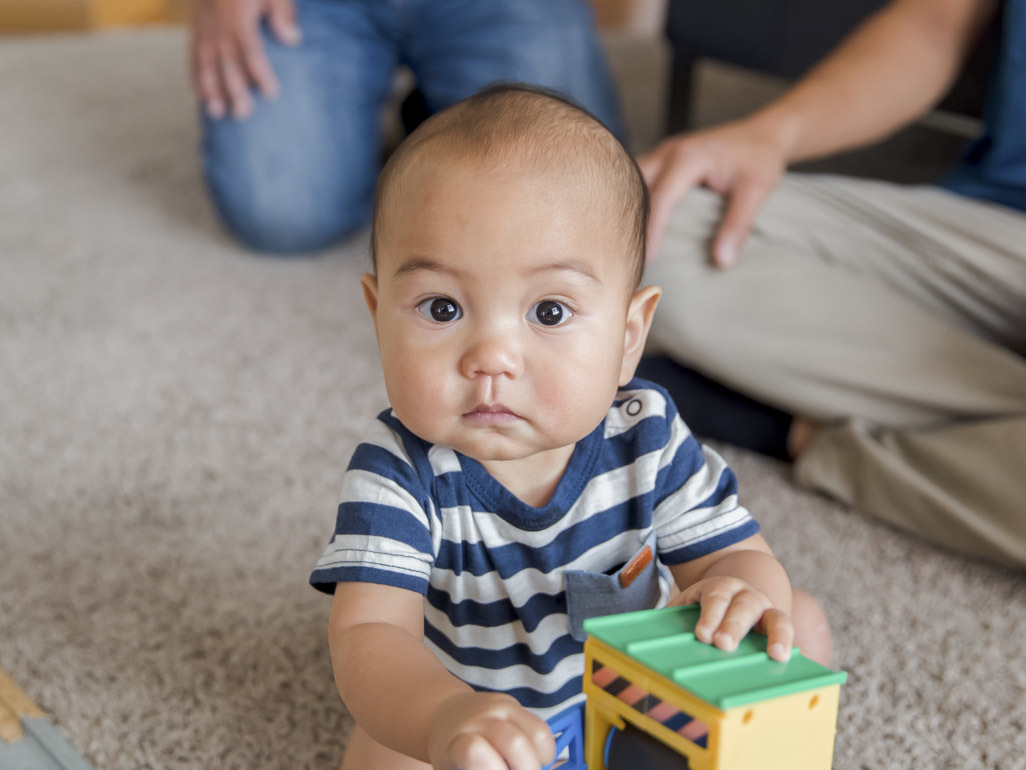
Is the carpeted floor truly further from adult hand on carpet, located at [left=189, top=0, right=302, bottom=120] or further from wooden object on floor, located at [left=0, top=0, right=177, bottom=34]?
wooden object on floor, located at [left=0, top=0, right=177, bottom=34]

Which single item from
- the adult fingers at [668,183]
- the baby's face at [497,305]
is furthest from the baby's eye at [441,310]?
the adult fingers at [668,183]

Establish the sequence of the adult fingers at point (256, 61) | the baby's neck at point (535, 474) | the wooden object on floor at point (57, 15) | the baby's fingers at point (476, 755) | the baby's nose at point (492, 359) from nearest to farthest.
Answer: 1. the baby's fingers at point (476, 755)
2. the baby's nose at point (492, 359)
3. the baby's neck at point (535, 474)
4. the adult fingers at point (256, 61)
5. the wooden object on floor at point (57, 15)

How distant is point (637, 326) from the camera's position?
0.62 meters

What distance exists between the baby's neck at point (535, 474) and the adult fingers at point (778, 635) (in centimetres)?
17

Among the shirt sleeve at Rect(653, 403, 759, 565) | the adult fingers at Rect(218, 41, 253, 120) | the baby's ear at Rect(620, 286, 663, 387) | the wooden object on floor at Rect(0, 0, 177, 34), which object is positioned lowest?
the wooden object on floor at Rect(0, 0, 177, 34)

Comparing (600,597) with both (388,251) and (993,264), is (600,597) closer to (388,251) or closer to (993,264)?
(388,251)

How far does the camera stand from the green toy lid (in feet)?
1.44

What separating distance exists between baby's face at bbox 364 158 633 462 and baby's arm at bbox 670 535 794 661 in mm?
116

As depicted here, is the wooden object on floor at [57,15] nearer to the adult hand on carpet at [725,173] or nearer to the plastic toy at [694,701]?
the adult hand on carpet at [725,173]

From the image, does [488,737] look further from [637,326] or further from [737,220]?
[737,220]

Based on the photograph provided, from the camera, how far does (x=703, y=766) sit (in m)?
0.44

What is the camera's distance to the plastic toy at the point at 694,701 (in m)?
0.44

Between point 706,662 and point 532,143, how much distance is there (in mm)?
281

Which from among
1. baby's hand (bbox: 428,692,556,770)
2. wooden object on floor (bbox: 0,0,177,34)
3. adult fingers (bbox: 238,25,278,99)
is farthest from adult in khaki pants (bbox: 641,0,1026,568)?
wooden object on floor (bbox: 0,0,177,34)
